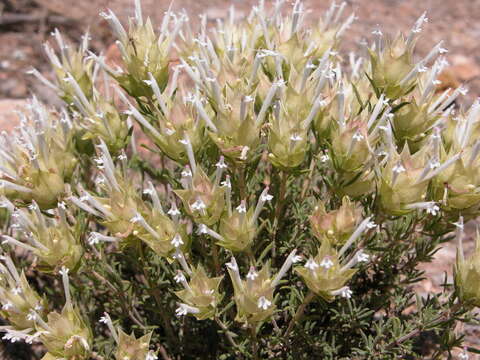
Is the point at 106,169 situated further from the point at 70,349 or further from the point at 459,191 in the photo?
the point at 459,191

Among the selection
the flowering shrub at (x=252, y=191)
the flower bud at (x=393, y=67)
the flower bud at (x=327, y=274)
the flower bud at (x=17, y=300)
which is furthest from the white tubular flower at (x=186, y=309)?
the flower bud at (x=393, y=67)

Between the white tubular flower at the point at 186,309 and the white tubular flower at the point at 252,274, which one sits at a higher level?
the white tubular flower at the point at 252,274

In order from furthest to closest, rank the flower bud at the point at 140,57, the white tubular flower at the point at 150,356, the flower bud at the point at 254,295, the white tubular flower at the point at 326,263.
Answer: the flower bud at the point at 140,57
the white tubular flower at the point at 150,356
the flower bud at the point at 254,295
the white tubular flower at the point at 326,263

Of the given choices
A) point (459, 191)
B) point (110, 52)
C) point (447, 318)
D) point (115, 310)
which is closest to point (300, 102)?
point (459, 191)

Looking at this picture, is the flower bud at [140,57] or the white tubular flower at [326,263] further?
the flower bud at [140,57]

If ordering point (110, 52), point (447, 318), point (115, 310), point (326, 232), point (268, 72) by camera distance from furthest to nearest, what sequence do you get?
point (110, 52), point (115, 310), point (268, 72), point (447, 318), point (326, 232)

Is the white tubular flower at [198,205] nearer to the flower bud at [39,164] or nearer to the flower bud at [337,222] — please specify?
the flower bud at [337,222]

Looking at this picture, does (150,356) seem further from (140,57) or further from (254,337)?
(140,57)

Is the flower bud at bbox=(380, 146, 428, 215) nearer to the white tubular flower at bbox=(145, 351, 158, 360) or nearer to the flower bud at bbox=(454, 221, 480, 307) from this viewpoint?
the flower bud at bbox=(454, 221, 480, 307)
